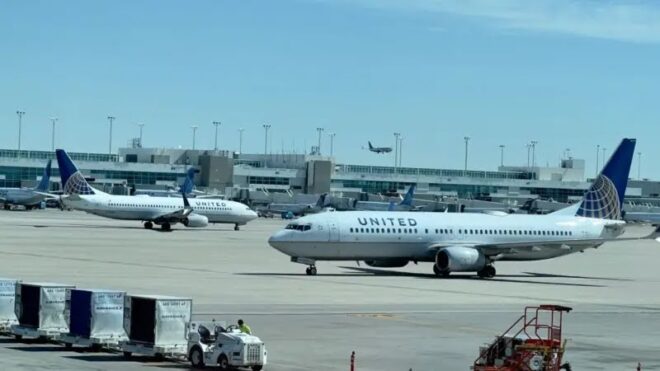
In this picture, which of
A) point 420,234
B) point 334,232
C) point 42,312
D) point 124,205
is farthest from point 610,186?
point 124,205

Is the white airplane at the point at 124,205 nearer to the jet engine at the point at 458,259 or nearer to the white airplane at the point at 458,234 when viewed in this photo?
the white airplane at the point at 458,234

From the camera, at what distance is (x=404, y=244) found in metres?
67.8

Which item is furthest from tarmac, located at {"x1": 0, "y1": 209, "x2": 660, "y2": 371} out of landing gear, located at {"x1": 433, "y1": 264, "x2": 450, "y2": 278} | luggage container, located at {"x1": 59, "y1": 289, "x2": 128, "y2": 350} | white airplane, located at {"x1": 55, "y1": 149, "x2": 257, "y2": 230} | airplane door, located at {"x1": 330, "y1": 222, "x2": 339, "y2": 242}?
white airplane, located at {"x1": 55, "y1": 149, "x2": 257, "y2": 230}

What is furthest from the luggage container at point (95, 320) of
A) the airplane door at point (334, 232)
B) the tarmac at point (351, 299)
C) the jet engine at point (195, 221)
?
the jet engine at point (195, 221)

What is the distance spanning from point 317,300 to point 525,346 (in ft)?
77.5

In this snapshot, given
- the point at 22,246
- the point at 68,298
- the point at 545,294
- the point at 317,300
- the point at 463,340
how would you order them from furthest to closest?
the point at 22,246
the point at 545,294
the point at 317,300
the point at 463,340
the point at 68,298

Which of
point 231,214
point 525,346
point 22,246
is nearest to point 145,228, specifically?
point 231,214

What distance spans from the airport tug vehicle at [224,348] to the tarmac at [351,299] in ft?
2.64

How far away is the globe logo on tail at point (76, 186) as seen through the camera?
410ft

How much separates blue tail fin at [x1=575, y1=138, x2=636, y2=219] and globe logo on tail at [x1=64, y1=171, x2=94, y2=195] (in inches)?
2418

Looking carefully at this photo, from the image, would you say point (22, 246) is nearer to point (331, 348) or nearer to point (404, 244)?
point (404, 244)

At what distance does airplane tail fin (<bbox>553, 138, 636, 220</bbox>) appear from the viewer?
77500 mm

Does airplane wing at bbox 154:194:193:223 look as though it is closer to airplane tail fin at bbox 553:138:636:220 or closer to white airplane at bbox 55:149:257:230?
white airplane at bbox 55:149:257:230

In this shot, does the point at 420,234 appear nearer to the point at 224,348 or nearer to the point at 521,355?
the point at 224,348
